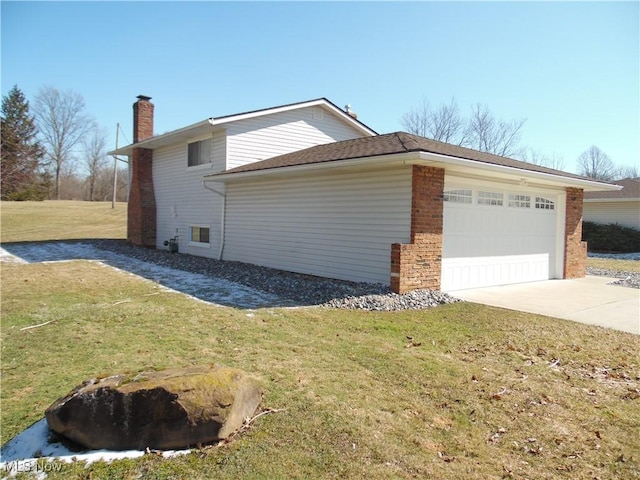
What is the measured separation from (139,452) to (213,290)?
6.59m

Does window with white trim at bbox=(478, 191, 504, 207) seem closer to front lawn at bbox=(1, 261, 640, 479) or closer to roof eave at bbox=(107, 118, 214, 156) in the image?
front lawn at bbox=(1, 261, 640, 479)

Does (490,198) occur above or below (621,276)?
above

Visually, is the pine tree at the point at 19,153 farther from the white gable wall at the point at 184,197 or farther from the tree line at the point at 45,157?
the white gable wall at the point at 184,197

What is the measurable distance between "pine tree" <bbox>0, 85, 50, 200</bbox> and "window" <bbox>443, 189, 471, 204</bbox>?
45.7 metres

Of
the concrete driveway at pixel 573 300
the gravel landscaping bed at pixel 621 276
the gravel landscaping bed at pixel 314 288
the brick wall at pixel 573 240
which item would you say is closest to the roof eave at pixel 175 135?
the gravel landscaping bed at pixel 314 288

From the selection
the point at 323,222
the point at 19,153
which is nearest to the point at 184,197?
the point at 323,222

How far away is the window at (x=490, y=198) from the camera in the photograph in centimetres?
1062

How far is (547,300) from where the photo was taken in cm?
922

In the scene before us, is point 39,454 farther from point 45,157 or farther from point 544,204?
point 45,157

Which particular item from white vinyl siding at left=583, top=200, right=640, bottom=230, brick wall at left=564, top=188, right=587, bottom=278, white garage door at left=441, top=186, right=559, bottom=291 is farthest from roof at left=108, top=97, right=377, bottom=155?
white vinyl siding at left=583, top=200, right=640, bottom=230

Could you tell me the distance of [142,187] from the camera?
62.2 feet

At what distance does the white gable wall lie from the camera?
1516 cm

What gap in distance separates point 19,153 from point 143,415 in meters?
52.5

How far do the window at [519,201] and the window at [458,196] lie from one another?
183cm
